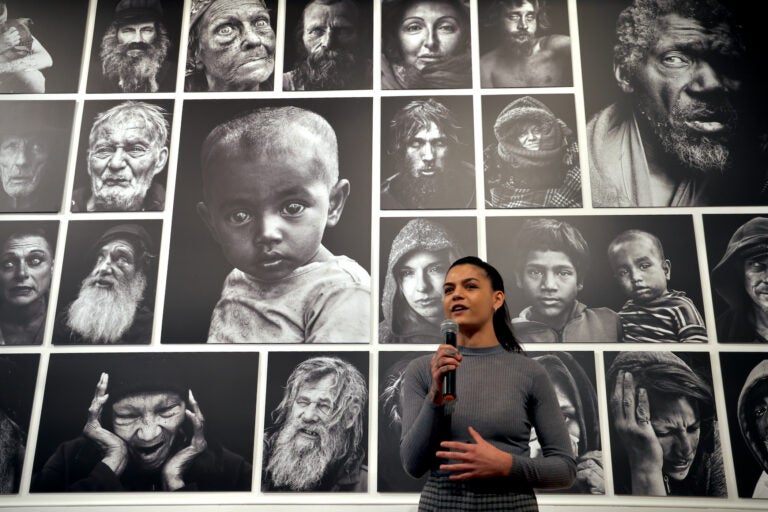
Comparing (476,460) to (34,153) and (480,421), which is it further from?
(34,153)

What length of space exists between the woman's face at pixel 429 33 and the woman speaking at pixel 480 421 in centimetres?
159

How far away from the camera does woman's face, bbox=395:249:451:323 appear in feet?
9.29

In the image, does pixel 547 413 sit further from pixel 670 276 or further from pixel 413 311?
pixel 670 276

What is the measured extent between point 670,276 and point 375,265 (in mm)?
1230

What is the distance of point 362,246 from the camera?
116 inches

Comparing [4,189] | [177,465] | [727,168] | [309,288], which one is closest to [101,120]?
[4,189]

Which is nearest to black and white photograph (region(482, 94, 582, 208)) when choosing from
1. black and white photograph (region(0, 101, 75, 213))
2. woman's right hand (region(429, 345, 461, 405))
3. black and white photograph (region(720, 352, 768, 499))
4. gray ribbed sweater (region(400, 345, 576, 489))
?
black and white photograph (region(720, 352, 768, 499))

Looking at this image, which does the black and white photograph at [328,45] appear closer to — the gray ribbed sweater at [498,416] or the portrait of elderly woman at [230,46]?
the portrait of elderly woman at [230,46]

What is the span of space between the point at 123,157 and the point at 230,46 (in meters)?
0.73

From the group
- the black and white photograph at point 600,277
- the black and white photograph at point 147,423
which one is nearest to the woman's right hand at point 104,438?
the black and white photograph at point 147,423

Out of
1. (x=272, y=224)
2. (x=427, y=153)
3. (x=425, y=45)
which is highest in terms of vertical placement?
(x=425, y=45)

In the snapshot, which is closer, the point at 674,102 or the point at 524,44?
the point at 674,102

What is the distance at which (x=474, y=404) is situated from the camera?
1.73 m

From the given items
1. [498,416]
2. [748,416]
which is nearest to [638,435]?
[748,416]
